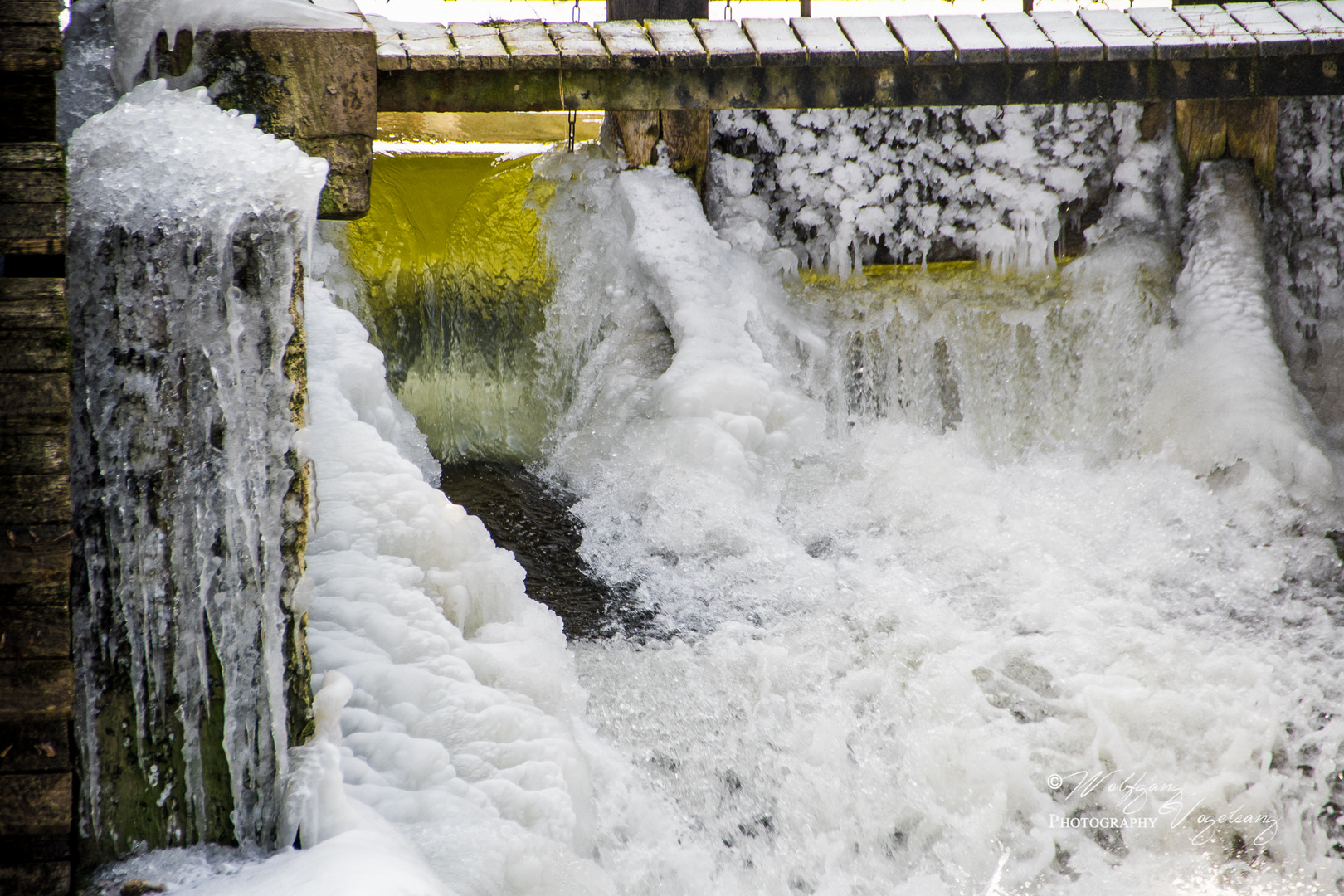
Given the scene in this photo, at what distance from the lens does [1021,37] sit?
10.5 feet

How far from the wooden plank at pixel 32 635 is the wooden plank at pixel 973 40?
291 cm

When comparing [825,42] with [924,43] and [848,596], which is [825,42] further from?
[848,596]

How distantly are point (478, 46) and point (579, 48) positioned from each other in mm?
327

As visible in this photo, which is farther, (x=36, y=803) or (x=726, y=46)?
(x=726, y=46)

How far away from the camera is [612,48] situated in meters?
3.09

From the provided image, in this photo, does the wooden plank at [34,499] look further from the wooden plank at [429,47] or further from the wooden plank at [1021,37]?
the wooden plank at [1021,37]

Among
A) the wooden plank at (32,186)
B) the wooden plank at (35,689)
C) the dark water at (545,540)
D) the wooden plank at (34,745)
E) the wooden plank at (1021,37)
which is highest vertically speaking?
the wooden plank at (1021,37)

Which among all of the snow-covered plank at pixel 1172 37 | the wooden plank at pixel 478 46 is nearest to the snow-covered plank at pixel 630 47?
the wooden plank at pixel 478 46

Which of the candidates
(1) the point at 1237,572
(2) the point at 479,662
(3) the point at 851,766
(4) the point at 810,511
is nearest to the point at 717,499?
(4) the point at 810,511

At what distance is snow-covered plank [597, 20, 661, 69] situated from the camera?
121 inches

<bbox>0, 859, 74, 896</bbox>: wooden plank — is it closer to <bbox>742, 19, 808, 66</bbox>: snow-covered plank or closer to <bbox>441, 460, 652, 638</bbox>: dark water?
<bbox>441, 460, 652, 638</bbox>: dark water

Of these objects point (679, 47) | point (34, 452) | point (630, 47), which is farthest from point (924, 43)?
point (34, 452)

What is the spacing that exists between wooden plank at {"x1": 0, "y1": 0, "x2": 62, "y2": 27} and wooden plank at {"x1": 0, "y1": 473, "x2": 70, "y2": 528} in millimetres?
629

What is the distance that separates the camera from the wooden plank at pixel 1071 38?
123 inches
